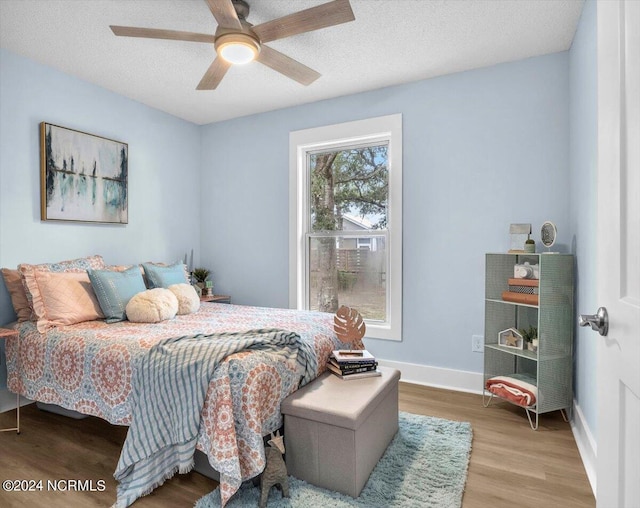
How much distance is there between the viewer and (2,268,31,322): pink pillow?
8.95 ft

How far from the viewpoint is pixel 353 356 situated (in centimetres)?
231

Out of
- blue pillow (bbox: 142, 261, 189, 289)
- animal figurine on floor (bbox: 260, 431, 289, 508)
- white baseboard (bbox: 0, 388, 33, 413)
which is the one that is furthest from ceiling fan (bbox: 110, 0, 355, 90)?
white baseboard (bbox: 0, 388, 33, 413)

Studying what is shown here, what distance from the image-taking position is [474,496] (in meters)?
1.84

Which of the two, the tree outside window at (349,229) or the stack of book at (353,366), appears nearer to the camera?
the stack of book at (353,366)

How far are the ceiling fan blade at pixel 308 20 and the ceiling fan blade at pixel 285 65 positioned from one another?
0.39ft

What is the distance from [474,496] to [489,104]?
9.06 ft

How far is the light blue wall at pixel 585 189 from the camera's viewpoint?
2104 mm

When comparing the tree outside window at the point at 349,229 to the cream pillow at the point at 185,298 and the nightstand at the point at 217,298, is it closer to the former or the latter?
the nightstand at the point at 217,298

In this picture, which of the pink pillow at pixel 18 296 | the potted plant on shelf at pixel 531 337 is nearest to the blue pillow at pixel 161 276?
the pink pillow at pixel 18 296

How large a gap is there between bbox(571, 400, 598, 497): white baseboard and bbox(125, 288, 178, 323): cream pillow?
2.66 m

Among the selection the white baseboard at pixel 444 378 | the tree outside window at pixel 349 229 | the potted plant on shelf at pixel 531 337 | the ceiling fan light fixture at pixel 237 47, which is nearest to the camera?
the ceiling fan light fixture at pixel 237 47

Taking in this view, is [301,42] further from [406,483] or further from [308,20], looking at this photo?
[406,483]

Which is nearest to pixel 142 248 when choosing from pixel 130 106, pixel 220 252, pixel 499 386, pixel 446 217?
pixel 220 252

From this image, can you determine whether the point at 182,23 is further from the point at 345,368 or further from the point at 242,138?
the point at 345,368
